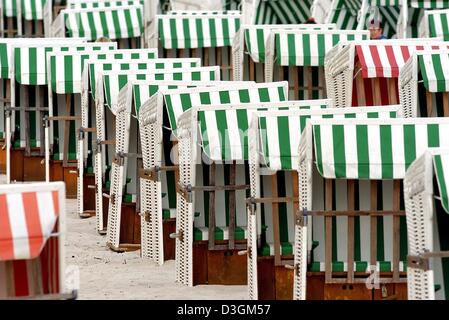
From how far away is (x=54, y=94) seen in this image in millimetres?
26047

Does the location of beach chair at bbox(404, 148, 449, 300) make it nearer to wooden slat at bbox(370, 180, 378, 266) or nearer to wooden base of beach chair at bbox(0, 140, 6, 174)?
wooden slat at bbox(370, 180, 378, 266)

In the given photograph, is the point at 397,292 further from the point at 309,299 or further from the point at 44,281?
the point at 44,281

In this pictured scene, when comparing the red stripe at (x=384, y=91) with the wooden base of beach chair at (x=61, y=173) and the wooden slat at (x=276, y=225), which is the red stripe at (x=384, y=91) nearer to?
the wooden base of beach chair at (x=61, y=173)

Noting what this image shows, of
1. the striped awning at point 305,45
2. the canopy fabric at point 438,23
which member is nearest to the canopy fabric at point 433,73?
the striped awning at point 305,45

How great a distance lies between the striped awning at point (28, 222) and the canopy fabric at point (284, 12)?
24.9 meters

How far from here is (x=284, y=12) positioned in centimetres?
3953

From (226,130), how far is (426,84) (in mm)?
3302

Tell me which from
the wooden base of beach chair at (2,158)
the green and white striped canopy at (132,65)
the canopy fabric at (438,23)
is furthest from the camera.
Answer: the canopy fabric at (438,23)

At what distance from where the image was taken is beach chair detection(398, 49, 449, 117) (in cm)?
2112

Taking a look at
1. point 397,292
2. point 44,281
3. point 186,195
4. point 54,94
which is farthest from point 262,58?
point 44,281

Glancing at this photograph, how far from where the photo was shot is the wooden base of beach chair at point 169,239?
2044 cm

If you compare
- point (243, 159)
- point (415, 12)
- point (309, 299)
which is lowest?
point (309, 299)

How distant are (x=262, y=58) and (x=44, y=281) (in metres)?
14.4
